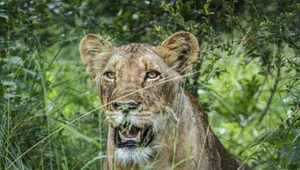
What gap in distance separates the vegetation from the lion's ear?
115mm

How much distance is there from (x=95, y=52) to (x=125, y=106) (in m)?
0.86

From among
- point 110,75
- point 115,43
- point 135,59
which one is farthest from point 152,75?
point 115,43

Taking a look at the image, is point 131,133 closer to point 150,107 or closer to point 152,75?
point 150,107

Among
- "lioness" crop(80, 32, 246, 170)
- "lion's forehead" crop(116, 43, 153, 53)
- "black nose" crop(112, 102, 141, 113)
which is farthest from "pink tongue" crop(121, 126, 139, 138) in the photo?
"lion's forehead" crop(116, 43, 153, 53)

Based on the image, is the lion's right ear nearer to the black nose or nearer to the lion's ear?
the lion's ear

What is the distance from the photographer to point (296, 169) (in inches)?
176

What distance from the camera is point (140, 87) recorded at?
13.6 feet

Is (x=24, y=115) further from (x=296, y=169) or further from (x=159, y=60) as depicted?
(x=296, y=169)

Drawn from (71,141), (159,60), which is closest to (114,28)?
(71,141)

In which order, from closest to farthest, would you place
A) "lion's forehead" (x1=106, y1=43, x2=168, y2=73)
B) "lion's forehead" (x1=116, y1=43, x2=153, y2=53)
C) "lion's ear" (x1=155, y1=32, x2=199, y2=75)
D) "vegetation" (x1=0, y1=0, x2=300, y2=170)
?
"lion's forehead" (x1=106, y1=43, x2=168, y2=73), "lion's forehead" (x1=116, y1=43, x2=153, y2=53), "lion's ear" (x1=155, y1=32, x2=199, y2=75), "vegetation" (x1=0, y1=0, x2=300, y2=170)

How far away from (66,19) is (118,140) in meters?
2.04

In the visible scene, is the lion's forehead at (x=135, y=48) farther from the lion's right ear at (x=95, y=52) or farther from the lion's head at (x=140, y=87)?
the lion's right ear at (x=95, y=52)

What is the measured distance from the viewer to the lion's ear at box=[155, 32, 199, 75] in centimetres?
448

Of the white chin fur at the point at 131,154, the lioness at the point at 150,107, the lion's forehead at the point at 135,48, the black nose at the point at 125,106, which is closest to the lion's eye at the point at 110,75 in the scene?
the lioness at the point at 150,107
